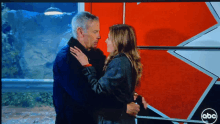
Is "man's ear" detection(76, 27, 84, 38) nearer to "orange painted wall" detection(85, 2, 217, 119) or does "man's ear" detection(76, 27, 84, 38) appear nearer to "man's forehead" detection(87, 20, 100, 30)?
"man's forehead" detection(87, 20, 100, 30)

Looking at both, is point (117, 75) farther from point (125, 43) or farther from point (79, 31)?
point (79, 31)

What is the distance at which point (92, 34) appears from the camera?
177cm

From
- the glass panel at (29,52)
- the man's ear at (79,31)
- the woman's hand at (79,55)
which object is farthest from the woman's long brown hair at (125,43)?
the glass panel at (29,52)

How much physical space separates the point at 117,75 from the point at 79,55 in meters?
0.42

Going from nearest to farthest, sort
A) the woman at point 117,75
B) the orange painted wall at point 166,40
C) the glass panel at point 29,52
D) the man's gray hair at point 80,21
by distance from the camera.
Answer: the woman at point 117,75, the man's gray hair at point 80,21, the orange painted wall at point 166,40, the glass panel at point 29,52

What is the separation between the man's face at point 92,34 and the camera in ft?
5.72

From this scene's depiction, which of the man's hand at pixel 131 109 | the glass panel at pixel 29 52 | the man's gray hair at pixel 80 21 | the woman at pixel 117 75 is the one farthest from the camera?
the glass panel at pixel 29 52

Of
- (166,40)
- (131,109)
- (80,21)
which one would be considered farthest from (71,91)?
(166,40)

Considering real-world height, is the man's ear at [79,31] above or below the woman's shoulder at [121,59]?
above

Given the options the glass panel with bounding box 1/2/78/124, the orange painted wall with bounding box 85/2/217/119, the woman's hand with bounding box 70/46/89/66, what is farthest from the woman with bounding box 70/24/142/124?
the glass panel with bounding box 1/2/78/124

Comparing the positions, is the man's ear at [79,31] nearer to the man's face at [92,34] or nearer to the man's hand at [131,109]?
the man's face at [92,34]

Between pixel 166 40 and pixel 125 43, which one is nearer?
pixel 125 43

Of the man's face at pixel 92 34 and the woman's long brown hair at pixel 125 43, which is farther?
the man's face at pixel 92 34

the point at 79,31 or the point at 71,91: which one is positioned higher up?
the point at 79,31
